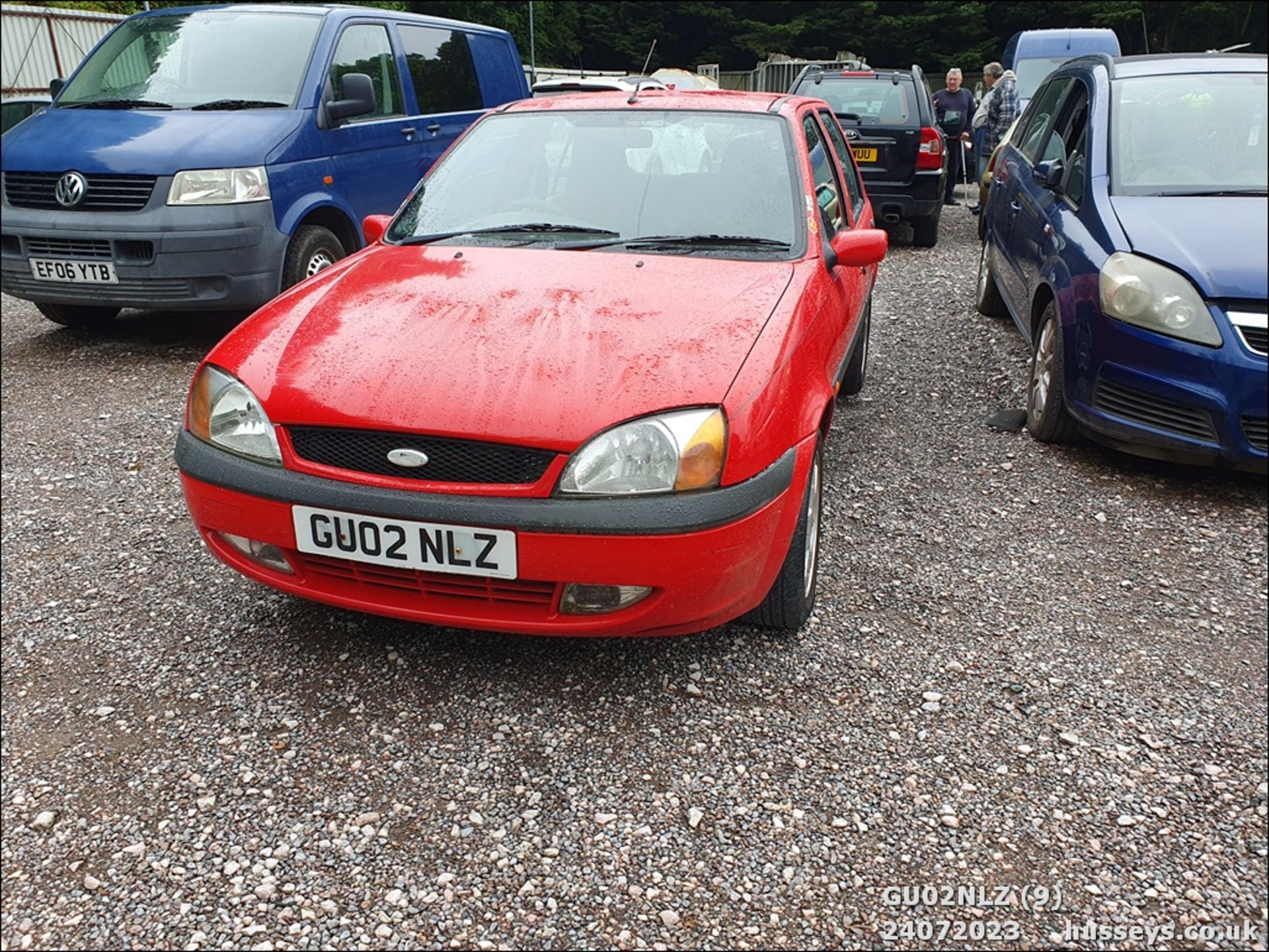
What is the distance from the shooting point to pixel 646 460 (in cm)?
227

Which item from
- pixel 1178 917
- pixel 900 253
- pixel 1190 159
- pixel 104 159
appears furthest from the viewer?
pixel 900 253

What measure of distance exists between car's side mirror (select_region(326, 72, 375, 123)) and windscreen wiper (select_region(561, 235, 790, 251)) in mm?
3287

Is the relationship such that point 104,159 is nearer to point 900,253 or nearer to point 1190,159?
point 1190,159

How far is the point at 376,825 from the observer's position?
2148 mm

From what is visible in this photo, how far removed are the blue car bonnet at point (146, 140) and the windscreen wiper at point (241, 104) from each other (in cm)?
7

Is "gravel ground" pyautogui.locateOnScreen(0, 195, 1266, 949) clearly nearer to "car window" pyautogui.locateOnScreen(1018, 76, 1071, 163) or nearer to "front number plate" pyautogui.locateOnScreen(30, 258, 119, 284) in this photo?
"front number plate" pyautogui.locateOnScreen(30, 258, 119, 284)

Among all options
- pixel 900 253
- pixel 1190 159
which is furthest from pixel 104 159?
pixel 900 253

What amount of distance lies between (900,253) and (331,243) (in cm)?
539

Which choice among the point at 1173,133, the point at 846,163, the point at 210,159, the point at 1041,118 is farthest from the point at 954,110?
the point at 1173,133

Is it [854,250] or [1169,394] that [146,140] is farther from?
[1169,394]

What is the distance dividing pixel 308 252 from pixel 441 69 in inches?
88.1

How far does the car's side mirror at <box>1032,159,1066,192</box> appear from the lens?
440 centimetres

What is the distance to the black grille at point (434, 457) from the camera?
2283 mm

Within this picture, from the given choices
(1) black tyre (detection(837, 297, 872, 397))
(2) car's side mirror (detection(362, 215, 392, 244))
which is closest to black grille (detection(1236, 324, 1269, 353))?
(2) car's side mirror (detection(362, 215, 392, 244))
